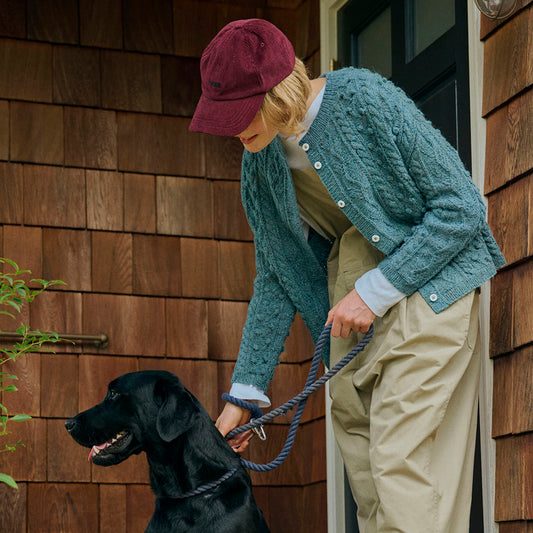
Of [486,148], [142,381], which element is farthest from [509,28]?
[142,381]

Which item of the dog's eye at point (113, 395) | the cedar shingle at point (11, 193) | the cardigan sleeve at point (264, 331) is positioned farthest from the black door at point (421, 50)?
the cedar shingle at point (11, 193)

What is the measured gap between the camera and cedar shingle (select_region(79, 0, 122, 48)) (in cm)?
386

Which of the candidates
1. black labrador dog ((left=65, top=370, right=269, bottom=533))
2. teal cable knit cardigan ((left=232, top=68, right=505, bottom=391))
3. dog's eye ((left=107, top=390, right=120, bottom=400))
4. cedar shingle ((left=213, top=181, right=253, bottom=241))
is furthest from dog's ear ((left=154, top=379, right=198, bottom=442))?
cedar shingle ((left=213, top=181, right=253, bottom=241))

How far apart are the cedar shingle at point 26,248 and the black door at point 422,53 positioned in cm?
133

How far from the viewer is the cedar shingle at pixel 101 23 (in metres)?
3.86

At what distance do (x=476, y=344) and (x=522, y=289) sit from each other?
0.19 metres

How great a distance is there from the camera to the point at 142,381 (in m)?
2.56

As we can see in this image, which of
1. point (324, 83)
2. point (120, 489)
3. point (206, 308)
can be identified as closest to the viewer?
point (324, 83)

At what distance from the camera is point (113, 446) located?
252 cm

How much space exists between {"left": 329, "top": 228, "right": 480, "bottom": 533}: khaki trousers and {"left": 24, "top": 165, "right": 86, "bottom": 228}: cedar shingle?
1729 mm

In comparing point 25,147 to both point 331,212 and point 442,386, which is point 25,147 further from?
point 442,386

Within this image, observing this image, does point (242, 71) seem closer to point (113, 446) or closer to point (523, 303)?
point (523, 303)

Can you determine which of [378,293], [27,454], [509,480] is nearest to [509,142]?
[378,293]

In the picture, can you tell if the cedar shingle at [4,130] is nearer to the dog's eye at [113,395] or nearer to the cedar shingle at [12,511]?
the cedar shingle at [12,511]
